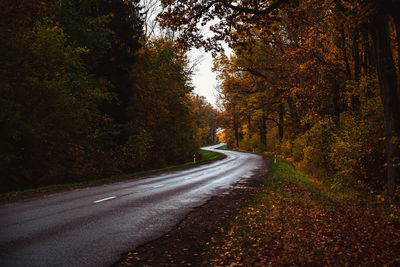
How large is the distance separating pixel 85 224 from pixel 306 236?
16.4 ft

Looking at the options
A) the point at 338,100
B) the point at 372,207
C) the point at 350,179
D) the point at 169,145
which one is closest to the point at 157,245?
the point at 372,207

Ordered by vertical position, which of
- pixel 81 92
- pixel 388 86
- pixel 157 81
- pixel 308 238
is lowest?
pixel 308 238

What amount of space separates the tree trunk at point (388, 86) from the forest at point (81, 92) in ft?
36.9

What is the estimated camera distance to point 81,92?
54.0ft

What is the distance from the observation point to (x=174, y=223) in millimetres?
7223

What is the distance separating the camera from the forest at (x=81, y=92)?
12195 millimetres

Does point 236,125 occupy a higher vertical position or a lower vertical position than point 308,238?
higher

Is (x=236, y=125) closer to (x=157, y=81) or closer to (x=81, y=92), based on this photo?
(x=157, y=81)

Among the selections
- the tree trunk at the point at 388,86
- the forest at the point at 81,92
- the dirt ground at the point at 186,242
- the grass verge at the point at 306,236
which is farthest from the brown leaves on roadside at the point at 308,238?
the forest at the point at 81,92

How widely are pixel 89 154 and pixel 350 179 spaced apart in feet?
46.3

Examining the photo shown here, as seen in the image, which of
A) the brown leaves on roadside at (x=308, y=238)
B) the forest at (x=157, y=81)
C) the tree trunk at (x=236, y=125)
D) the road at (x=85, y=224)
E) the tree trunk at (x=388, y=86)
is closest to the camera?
the brown leaves on roadside at (x=308, y=238)

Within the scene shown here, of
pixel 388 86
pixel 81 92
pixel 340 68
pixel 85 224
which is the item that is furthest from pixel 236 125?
pixel 85 224

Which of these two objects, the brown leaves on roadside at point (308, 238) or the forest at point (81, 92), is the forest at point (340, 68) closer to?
the brown leaves on roadside at point (308, 238)

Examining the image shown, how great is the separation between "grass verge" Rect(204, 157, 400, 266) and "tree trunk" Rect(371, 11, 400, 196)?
1812mm
